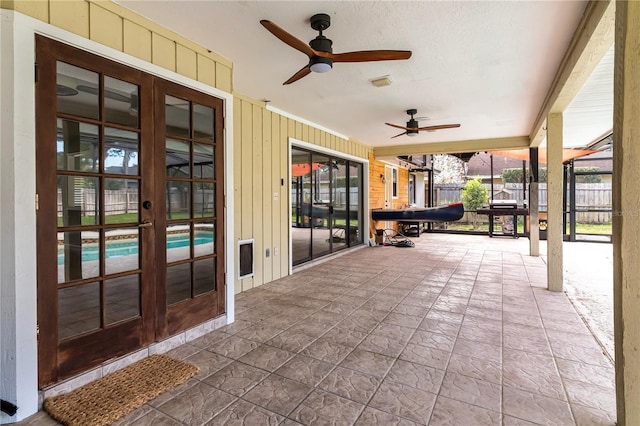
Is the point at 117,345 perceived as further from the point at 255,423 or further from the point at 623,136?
the point at 623,136

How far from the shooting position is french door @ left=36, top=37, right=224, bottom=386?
6.37ft

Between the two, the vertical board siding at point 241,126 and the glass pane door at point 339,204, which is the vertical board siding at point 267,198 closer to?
the vertical board siding at point 241,126

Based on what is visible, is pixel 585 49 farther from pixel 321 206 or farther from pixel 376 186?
pixel 376 186

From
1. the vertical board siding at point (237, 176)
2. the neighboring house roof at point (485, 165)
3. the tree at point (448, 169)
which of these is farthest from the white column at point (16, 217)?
the neighboring house roof at point (485, 165)

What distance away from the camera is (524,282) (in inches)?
182

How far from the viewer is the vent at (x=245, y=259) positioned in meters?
4.14

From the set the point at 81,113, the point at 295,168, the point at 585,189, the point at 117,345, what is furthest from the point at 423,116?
the point at 585,189

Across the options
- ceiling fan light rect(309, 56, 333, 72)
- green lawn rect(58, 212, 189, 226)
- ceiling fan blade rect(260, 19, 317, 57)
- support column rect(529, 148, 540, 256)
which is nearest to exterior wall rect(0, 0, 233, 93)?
ceiling fan blade rect(260, 19, 317, 57)

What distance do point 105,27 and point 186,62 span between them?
25.8 inches

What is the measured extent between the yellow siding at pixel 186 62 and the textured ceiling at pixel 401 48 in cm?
13

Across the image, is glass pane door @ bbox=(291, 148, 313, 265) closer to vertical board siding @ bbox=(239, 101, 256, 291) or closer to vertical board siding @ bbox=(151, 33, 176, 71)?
vertical board siding @ bbox=(239, 101, 256, 291)

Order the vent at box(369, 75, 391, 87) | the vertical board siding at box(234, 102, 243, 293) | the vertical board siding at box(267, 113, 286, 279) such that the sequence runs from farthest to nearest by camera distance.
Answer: the vertical board siding at box(267, 113, 286, 279)
the vertical board siding at box(234, 102, 243, 293)
the vent at box(369, 75, 391, 87)

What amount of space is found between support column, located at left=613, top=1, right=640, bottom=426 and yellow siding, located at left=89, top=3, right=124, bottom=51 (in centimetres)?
301

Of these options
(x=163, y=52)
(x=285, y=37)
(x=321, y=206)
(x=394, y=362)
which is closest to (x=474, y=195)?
(x=321, y=206)
